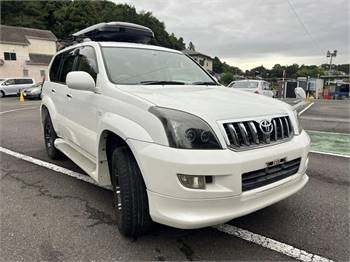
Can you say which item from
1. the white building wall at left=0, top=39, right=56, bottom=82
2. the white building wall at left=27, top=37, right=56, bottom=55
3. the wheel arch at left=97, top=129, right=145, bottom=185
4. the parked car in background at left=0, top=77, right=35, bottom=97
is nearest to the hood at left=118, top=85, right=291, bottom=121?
the wheel arch at left=97, top=129, right=145, bottom=185

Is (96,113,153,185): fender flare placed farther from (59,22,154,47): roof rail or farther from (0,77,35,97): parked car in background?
(0,77,35,97): parked car in background

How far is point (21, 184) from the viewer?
4246mm

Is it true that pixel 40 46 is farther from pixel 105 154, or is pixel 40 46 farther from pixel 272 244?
pixel 272 244

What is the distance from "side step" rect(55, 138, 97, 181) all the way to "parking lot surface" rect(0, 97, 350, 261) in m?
0.39

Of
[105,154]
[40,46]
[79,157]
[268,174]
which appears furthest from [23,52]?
[268,174]

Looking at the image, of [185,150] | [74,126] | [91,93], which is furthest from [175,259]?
[74,126]

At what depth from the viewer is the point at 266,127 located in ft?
8.68

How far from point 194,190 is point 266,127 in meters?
0.88

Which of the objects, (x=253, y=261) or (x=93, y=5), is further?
(x=93, y=5)

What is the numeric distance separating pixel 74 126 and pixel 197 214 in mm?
2335

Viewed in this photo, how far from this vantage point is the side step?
355 cm

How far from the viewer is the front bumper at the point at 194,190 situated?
2.25m

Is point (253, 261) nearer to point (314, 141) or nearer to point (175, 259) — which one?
point (175, 259)

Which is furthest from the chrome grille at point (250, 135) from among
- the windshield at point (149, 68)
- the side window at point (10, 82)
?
the side window at point (10, 82)
